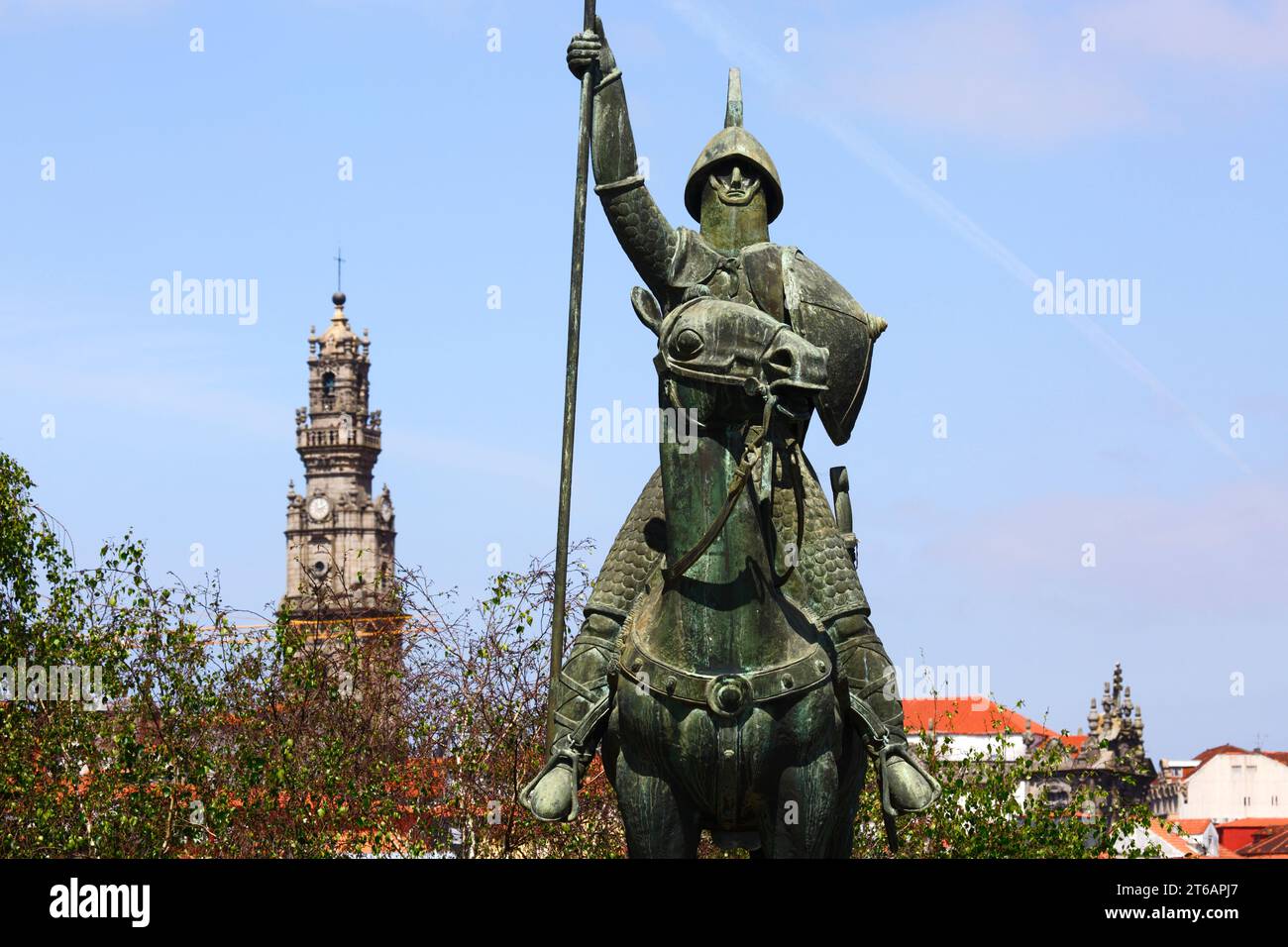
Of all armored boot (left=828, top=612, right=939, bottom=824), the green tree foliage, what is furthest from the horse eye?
the green tree foliage

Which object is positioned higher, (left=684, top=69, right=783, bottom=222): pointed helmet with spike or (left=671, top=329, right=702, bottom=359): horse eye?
(left=684, top=69, right=783, bottom=222): pointed helmet with spike

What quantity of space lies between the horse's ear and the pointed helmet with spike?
4.73 feet

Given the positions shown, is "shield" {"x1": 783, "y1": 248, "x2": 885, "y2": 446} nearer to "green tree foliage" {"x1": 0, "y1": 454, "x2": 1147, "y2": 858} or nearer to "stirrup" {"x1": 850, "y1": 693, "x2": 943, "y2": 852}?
"stirrup" {"x1": 850, "y1": 693, "x2": 943, "y2": 852}

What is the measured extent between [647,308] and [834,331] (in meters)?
1.38

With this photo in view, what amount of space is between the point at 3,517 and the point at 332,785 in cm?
974

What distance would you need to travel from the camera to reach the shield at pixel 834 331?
13180 millimetres

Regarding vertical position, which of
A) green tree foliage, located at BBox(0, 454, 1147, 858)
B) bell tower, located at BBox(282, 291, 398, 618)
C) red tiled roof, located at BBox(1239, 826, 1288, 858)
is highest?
bell tower, located at BBox(282, 291, 398, 618)

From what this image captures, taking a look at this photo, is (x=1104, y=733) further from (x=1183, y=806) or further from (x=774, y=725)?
(x=774, y=725)

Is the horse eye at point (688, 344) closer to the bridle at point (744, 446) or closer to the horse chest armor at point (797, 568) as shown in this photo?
the bridle at point (744, 446)

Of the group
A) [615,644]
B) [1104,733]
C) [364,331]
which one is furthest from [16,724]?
[364,331]

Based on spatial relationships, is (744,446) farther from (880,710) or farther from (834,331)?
(880,710)

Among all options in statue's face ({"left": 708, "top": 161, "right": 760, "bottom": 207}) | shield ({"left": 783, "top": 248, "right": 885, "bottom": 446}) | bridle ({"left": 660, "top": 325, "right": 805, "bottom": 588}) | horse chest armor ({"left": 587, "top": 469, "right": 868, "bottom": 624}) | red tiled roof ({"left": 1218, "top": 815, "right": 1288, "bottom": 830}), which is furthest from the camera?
red tiled roof ({"left": 1218, "top": 815, "right": 1288, "bottom": 830})

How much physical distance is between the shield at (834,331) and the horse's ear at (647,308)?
1.12 metres

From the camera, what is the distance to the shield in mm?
13180
